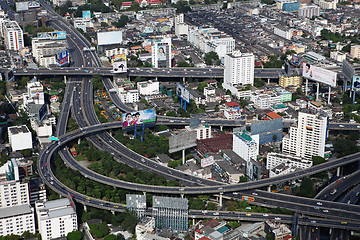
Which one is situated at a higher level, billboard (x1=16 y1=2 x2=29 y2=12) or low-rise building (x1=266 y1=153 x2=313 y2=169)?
billboard (x1=16 y1=2 x2=29 y2=12)

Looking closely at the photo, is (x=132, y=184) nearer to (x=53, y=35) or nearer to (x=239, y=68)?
(x=239, y=68)

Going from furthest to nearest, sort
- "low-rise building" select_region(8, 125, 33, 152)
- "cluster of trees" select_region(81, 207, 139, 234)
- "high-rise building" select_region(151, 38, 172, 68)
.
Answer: "high-rise building" select_region(151, 38, 172, 68) → "low-rise building" select_region(8, 125, 33, 152) → "cluster of trees" select_region(81, 207, 139, 234)

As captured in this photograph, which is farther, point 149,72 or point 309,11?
point 309,11

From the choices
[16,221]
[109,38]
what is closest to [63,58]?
[109,38]

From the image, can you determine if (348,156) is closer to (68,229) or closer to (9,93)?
(68,229)

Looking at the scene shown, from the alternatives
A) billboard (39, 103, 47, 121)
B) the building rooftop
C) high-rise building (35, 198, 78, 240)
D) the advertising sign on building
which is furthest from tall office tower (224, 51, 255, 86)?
the building rooftop

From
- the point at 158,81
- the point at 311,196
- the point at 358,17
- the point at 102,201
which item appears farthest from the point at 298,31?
the point at 102,201

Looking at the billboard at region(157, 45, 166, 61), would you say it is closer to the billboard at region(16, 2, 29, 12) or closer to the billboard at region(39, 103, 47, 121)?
the billboard at region(39, 103, 47, 121)
